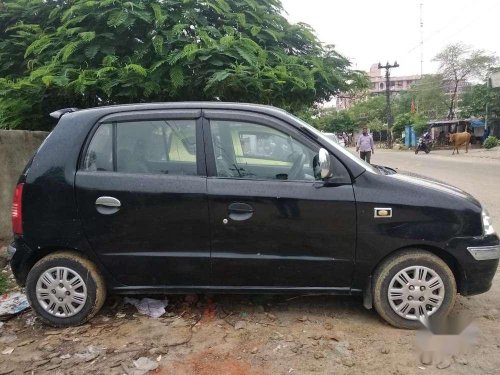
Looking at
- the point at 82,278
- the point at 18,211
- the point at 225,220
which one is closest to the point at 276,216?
the point at 225,220

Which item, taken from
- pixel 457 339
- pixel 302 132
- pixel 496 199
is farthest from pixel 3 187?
pixel 496 199

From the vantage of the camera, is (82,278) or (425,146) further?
(425,146)

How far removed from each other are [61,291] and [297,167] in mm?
2061

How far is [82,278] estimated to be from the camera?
3238mm

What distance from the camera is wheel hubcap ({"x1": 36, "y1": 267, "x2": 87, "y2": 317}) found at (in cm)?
324

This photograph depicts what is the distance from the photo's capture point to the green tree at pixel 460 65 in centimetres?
3831

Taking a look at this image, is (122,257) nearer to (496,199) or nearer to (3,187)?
(3,187)

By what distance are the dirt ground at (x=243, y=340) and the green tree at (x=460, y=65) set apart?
41.3m

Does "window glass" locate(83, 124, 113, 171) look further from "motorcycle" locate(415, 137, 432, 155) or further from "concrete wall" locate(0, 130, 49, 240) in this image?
"motorcycle" locate(415, 137, 432, 155)

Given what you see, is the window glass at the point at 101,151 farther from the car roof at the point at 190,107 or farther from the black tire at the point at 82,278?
the black tire at the point at 82,278

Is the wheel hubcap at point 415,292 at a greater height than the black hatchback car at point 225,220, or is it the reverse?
the black hatchback car at point 225,220

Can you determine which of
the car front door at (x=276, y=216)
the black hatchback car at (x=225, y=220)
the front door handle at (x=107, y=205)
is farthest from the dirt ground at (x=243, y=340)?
the front door handle at (x=107, y=205)

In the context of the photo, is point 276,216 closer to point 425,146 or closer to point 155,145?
point 155,145

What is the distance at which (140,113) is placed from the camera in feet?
10.9
